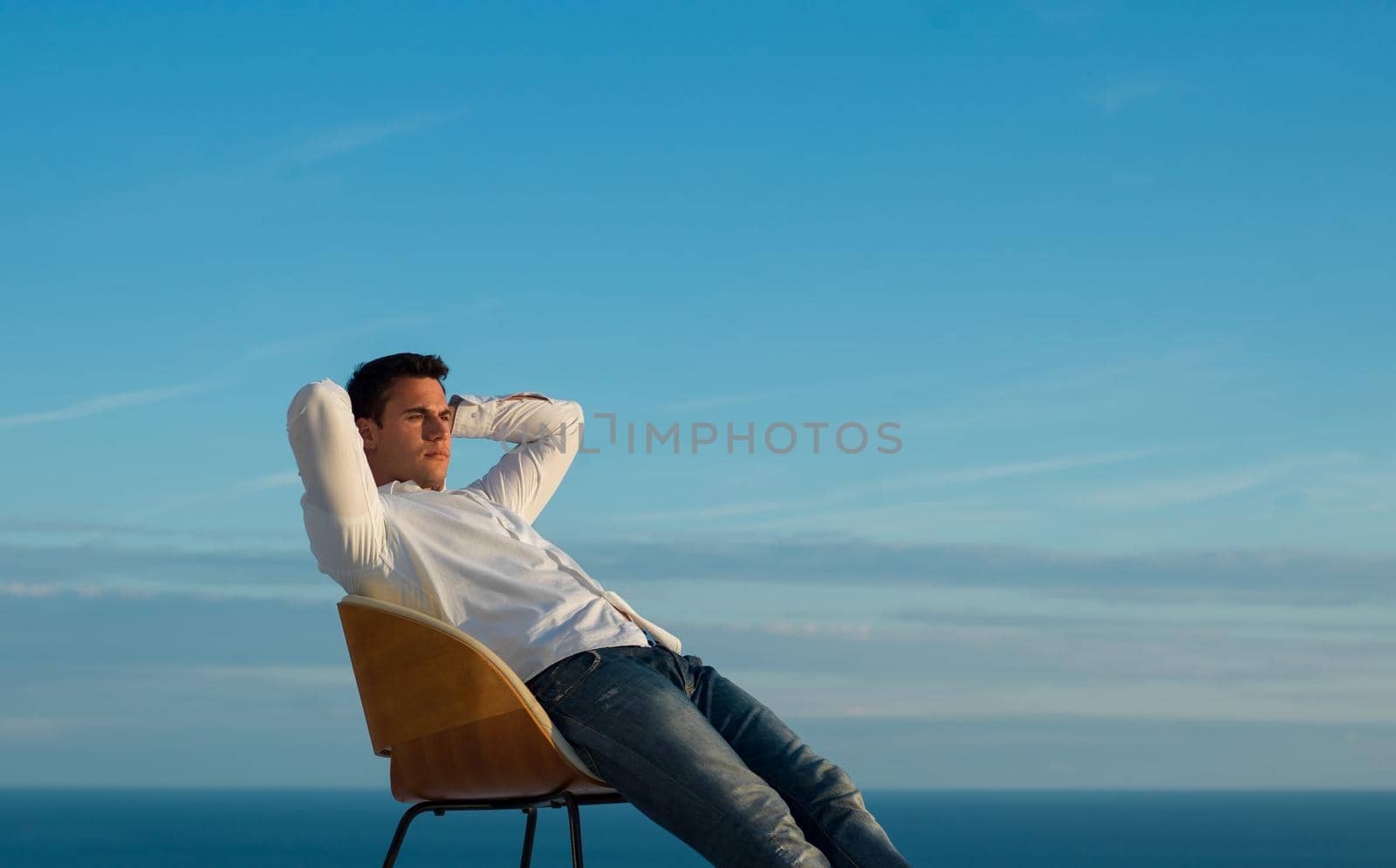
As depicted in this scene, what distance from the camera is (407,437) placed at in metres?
2.70

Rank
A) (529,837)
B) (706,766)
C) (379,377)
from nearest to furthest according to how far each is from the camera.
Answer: (706,766) → (529,837) → (379,377)

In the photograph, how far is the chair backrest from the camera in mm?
2316

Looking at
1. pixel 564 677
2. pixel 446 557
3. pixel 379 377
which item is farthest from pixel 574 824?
pixel 379 377

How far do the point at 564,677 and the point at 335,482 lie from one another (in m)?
0.53

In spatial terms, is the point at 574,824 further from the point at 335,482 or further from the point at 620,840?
the point at 620,840

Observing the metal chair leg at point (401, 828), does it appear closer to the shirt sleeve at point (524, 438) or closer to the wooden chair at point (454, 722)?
the wooden chair at point (454, 722)

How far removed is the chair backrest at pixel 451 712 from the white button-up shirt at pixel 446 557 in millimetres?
83

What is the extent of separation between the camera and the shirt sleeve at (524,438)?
10.1 ft

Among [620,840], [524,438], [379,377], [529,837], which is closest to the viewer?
[529,837]

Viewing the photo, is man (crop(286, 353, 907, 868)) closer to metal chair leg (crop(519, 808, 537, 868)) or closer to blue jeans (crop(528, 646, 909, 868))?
blue jeans (crop(528, 646, 909, 868))

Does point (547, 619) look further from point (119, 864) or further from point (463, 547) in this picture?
point (119, 864)

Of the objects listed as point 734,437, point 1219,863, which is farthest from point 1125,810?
point 734,437

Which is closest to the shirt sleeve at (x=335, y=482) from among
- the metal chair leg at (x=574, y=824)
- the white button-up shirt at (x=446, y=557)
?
the white button-up shirt at (x=446, y=557)

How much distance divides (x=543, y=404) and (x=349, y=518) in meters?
0.97
